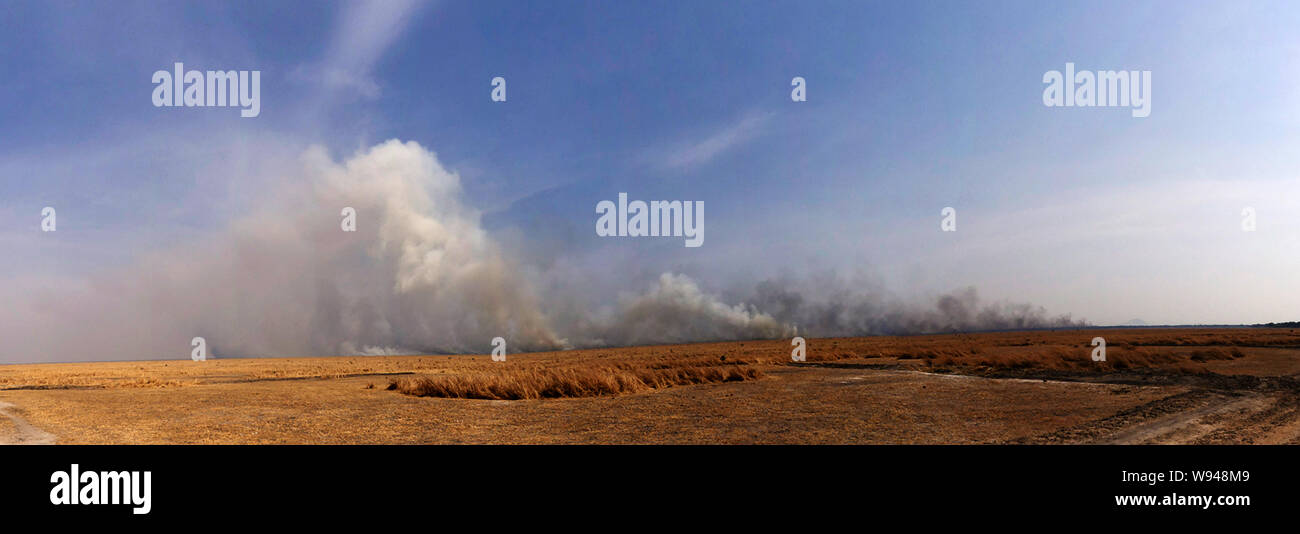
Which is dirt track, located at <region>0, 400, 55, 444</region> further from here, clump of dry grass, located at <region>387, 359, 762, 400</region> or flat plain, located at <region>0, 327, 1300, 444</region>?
clump of dry grass, located at <region>387, 359, 762, 400</region>

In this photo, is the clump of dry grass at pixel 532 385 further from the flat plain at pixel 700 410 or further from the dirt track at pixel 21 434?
the dirt track at pixel 21 434

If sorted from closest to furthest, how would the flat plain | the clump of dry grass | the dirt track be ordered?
the dirt track
the flat plain
the clump of dry grass

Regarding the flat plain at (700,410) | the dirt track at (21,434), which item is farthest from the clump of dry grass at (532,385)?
the dirt track at (21,434)

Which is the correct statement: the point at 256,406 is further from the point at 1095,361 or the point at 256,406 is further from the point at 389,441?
the point at 1095,361

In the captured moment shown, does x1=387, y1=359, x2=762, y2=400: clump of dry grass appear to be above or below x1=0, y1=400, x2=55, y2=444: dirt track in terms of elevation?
below

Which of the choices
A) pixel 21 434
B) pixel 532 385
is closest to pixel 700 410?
pixel 532 385

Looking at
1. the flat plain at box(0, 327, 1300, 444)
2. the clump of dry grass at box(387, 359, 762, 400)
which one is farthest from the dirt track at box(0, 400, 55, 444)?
the clump of dry grass at box(387, 359, 762, 400)

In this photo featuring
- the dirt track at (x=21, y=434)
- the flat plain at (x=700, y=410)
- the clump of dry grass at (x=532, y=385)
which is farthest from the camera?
the clump of dry grass at (x=532, y=385)

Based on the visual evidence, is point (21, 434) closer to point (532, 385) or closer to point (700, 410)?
point (532, 385)

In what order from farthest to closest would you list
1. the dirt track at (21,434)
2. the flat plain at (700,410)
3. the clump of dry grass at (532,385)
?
the clump of dry grass at (532,385) < the flat plain at (700,410) < the dirt track at (21,434)

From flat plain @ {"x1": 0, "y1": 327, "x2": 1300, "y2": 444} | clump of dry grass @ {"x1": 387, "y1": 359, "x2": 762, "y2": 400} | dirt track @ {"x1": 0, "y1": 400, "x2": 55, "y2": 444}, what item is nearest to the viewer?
dirt track @ {"x1": 0, "y1": 400, "x2": 55, "y2": 444}
